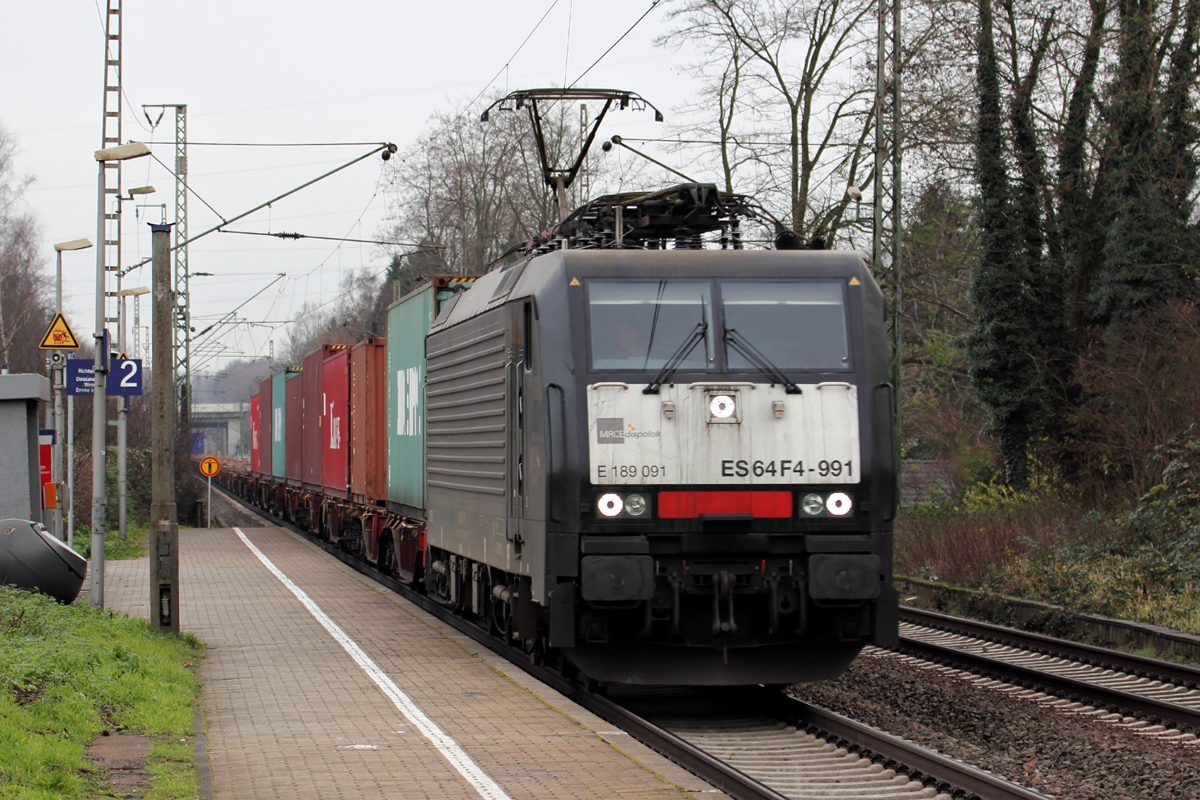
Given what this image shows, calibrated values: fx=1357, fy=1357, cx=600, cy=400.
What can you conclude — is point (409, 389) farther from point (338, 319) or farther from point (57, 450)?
point (338, 319)

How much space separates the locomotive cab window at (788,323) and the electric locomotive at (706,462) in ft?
0.04

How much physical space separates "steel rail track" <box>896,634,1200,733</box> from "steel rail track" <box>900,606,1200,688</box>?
0.56 metres

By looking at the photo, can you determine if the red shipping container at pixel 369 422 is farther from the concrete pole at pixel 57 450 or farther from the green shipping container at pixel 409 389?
the concrete pole at pixel 57 450

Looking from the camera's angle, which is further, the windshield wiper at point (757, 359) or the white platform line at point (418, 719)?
the windshield wiper at point (757, 359)

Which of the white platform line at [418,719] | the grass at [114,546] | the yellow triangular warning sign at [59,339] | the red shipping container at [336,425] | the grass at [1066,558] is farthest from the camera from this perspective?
the grass at [114,546]

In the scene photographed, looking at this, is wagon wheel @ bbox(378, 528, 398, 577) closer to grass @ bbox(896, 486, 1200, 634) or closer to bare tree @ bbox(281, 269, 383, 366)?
grass @ bbox(896, 486, 1200, 634)

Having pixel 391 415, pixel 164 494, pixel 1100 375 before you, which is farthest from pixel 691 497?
pixel 1100 375

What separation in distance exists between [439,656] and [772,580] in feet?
12.6

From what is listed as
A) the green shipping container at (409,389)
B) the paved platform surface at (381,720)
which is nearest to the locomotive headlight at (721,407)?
the paved platform surface at (381,720)

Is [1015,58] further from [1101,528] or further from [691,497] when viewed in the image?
[691,497]

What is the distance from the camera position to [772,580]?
855 centimetres

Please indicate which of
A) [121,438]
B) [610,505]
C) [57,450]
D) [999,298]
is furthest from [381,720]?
[999,298]

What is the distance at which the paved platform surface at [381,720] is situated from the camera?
6595 millimetres

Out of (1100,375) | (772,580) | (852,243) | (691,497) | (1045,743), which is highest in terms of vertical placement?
(852,243)
